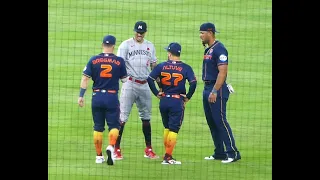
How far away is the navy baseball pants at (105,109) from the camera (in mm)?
9945

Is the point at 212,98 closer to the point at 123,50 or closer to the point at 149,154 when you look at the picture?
the point at 149,154

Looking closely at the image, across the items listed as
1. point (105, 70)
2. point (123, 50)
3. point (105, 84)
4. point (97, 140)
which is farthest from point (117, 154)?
point (123, 50)

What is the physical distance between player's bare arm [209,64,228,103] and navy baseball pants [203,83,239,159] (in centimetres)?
5

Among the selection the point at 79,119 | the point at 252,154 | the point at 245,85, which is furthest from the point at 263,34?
the point at 79,119

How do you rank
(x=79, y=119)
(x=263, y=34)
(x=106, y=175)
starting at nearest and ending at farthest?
1. (x=106, y=175)
2. (x=79, y=119)
3. (x=263, y=34)

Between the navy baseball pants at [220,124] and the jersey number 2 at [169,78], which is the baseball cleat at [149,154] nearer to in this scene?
the navy baseball pants at [220,124]

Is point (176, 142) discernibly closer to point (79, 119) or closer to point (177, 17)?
point (79, 119)

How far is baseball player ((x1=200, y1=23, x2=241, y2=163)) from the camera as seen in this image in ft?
33.1

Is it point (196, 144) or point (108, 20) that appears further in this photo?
point (108, 20)

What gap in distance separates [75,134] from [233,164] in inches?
68.5

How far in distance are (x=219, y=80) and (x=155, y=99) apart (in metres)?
1.03

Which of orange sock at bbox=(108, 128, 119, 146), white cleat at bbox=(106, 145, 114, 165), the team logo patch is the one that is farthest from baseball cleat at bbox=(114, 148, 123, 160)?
the team logo patch

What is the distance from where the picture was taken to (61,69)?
11203 mm

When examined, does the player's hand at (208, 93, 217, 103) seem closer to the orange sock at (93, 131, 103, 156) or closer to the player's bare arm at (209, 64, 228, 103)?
the player's bare arm at (209, 64, 228, 103)
